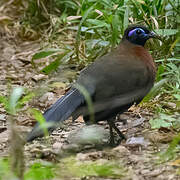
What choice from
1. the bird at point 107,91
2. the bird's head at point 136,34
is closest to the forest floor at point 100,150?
the bird at point 107,91

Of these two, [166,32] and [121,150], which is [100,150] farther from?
[166,32]

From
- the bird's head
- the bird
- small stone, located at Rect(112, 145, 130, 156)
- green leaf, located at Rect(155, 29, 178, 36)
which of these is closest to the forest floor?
small stone, located at Rect(112, 145, 130, 156)

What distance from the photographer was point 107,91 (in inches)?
132

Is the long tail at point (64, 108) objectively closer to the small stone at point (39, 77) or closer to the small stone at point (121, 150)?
the small stone at point (121, 150)

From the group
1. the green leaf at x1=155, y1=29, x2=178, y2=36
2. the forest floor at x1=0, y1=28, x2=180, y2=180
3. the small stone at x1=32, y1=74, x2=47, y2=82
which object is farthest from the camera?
the small stone at x1=32, y1=74, x2=47, y2=82

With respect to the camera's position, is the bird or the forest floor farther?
the bird

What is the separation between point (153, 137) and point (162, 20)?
62.4 inches

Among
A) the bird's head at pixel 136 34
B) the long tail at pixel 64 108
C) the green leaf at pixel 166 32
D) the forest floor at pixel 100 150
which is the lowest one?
the forest floor at pixel 100 150

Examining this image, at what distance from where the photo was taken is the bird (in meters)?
3.34

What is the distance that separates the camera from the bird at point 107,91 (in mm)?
3342

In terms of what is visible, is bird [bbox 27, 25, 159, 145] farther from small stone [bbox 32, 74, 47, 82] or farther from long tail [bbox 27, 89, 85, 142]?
small stone [bbox 32, 74, 47, 82]

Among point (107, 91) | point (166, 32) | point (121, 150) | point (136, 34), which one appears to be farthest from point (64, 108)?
point (166, 32)

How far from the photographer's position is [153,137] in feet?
11.3

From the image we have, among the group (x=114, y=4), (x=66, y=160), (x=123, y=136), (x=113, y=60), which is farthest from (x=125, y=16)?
(x=66, y=160)
